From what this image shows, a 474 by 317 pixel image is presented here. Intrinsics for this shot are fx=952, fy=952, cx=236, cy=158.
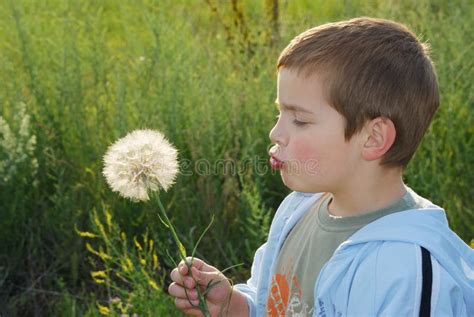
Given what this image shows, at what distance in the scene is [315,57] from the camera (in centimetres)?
212

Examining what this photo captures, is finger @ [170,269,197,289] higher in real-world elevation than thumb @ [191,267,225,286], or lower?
higher

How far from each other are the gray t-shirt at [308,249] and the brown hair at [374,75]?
14cm

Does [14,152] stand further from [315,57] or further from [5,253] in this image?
[315,57]

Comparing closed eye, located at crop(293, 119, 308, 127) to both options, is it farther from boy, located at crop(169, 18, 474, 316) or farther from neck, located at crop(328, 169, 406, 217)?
neck, located at crop(328, 169, 406, 217)

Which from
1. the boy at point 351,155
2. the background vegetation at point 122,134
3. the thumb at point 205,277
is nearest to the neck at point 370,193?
the boy at point 351,155

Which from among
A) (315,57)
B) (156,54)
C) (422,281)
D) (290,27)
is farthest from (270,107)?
(422,281)

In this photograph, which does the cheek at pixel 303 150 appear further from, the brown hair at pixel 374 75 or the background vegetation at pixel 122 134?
the background vegetation at pixel 122 134

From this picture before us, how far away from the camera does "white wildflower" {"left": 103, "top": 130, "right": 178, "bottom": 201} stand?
7.06 feet

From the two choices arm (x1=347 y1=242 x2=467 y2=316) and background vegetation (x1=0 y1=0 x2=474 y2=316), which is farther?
background vegetation (x1=0 y1=0 x2=474 y2=316)

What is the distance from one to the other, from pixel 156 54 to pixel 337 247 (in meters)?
2.53

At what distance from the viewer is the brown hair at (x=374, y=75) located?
2.12m

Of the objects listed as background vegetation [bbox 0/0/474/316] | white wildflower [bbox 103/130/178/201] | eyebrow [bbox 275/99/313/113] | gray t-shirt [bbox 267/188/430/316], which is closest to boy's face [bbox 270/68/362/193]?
eyebrow [bbox 275/99/313/113]

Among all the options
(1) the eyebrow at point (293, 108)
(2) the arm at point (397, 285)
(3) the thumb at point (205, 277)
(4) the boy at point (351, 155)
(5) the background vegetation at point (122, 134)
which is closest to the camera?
(2) the arm at point (397, 285)

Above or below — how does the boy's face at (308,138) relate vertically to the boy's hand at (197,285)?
above
